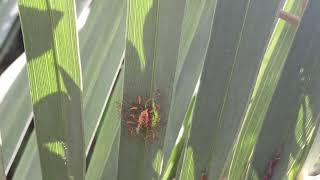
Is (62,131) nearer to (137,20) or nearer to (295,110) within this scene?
(137,20)

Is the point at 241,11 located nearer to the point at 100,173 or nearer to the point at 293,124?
the point at 293,124

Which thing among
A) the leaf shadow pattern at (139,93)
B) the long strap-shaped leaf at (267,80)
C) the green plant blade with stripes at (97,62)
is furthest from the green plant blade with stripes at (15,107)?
the long strap-shaped leaf at (267,80)

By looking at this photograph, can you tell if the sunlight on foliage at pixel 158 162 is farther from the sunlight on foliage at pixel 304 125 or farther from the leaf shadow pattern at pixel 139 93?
the sunlight on foliage at pixel 304 125

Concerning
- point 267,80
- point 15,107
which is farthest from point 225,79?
point 15,107

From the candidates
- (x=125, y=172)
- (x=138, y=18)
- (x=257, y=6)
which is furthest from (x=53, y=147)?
(x=257, y=6)

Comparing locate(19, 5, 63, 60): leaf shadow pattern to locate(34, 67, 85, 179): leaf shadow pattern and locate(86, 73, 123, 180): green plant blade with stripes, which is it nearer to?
locate(34, 67, 85, 179): leaf shadow pattern

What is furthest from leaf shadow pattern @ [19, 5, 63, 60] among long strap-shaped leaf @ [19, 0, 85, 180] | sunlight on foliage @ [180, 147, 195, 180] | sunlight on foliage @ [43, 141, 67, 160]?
sunlight on foliage @ [180, 147, 195, 180]

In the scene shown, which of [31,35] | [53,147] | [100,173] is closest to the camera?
[31,35]
